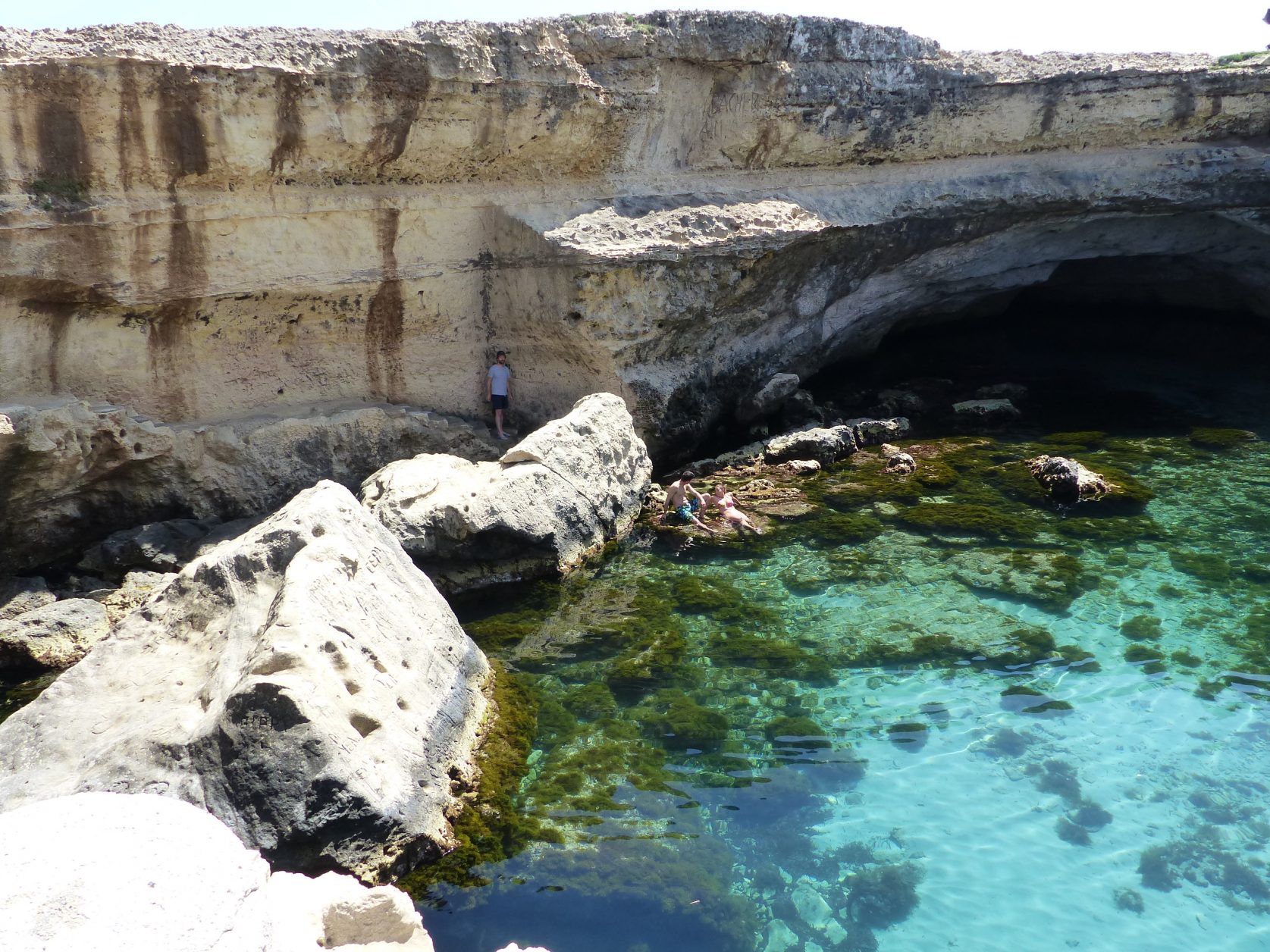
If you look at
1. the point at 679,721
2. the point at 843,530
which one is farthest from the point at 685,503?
the point at 679,721

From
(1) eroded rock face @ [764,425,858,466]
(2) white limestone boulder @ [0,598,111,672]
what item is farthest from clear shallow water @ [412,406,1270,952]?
(2) white limestone boulder @ [0,598,111,672]

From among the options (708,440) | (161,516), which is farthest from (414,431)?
(708,440)

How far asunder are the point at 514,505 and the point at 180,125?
4.23 m

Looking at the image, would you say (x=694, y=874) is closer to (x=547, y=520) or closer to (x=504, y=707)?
(x=504, y=707)

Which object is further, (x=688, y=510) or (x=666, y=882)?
(x=688, y=510)

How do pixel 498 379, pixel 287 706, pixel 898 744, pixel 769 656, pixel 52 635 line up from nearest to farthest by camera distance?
pixel 287 706
pixel 898 744
pixel 52 635
pixel 769 656
pixel 498 379

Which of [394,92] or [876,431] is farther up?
[394,92]

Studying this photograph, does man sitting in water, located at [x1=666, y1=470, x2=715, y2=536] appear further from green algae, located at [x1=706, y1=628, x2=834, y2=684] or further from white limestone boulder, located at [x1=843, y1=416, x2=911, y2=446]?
white limestone boulder, located at [x1=843, y1=416, x2=911, y2=446]

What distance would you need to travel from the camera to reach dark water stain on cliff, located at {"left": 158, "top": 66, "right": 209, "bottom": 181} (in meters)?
8.41

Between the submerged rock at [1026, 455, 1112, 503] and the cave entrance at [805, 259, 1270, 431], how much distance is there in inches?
94.1

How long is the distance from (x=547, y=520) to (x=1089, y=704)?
4440 millimetres

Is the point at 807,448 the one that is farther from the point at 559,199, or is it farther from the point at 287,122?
the point at 287,122

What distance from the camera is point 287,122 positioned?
905cm

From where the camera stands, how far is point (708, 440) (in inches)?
490
